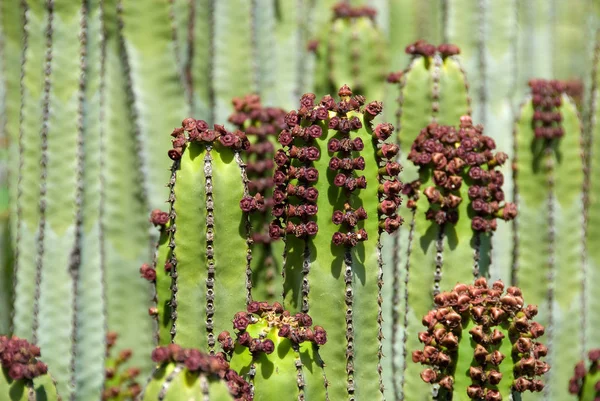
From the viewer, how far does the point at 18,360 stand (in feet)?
8.97

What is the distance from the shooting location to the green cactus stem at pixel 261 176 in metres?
4.16

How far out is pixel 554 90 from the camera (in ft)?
14.7

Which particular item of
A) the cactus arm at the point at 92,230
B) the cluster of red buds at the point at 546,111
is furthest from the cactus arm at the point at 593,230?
the cactus arm at the point at 92,230

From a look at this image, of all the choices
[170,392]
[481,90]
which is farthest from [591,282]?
[170,392]

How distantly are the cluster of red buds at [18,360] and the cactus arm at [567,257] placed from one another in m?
2.81

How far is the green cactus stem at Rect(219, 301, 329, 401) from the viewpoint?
2660 mm

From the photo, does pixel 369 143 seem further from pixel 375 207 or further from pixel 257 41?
pixel 257 41

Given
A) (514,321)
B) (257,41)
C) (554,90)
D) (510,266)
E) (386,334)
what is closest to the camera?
(514,321)

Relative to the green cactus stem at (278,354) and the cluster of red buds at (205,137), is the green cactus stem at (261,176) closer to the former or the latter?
the cluster of red buds at (205,137)

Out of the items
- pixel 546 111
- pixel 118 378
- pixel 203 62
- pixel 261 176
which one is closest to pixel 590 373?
pixel 546 111

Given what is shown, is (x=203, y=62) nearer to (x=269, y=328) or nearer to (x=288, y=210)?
(x=288, y=210)

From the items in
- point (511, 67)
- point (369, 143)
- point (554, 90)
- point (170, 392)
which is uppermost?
point (511, 67)

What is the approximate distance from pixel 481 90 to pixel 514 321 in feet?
10.0

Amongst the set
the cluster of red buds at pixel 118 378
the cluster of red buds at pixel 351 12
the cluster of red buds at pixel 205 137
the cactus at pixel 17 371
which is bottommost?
the cluster of red buds at pixel 118 378
